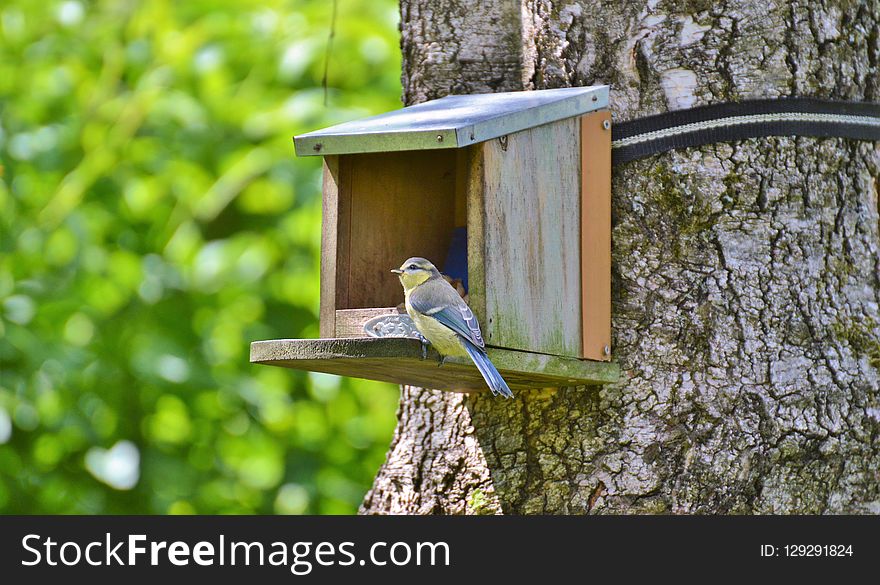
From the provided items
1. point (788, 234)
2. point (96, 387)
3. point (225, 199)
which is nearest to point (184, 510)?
point (96, 387)

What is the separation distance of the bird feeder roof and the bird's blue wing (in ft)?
1.01

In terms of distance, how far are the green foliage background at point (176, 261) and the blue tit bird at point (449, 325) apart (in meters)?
1.98

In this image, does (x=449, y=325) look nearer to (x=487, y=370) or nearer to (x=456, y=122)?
(x=487, y=370)

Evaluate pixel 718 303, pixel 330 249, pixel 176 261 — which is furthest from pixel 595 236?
pixel 176 261

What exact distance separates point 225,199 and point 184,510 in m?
1.19

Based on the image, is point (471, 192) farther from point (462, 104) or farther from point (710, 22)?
point (710, 22)

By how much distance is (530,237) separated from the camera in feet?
8.84

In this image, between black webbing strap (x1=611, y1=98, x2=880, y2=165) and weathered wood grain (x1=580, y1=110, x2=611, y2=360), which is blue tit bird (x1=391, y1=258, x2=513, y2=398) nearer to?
weathered wood grain (x1=580, y1=110, x2=611, y2=360)

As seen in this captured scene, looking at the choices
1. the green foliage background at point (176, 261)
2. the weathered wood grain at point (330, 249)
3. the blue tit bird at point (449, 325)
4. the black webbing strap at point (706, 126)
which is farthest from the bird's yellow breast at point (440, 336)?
the green foliage background at point (176, 261)

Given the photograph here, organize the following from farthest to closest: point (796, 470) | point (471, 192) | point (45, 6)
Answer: point (45, 6) < point (796, 470) < point (471, 192)

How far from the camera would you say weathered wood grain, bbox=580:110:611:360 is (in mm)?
2820

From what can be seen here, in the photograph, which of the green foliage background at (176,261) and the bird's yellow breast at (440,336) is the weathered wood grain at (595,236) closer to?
the bird's yellow breast at (440,336)

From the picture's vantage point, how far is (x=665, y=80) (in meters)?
2.96

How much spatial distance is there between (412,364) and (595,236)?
1.94ft
